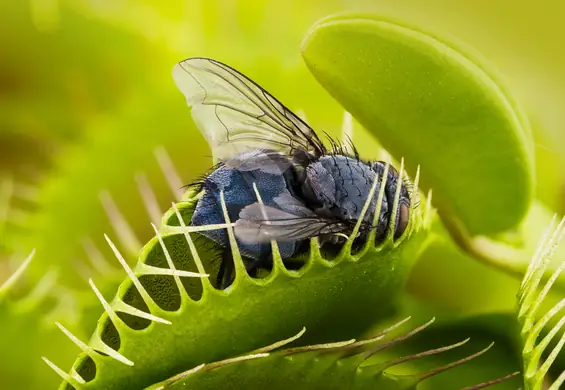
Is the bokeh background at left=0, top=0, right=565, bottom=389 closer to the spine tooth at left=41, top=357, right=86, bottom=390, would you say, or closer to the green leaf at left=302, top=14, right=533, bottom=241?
the green leaf at left=302, top=14, right=533, bottom=241

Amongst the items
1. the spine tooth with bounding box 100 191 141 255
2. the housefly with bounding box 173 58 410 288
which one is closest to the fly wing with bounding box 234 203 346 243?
the housefly with bounding box 173 58 410 288

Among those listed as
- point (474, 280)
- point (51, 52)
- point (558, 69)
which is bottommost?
point (474, 280)

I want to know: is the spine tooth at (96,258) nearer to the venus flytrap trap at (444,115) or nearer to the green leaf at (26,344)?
the green leaf at (26,344)

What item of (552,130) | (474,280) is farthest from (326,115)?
(552,130)

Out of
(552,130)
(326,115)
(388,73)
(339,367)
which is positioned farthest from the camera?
(552,130)

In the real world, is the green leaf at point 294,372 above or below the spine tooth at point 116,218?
below

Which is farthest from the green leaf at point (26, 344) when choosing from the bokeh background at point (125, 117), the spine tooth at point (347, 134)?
the spine tooth at point (347, 134)

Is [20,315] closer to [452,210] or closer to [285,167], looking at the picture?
[285,167]
